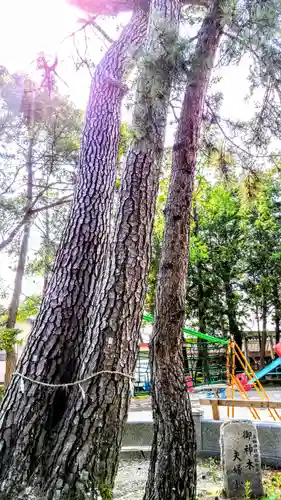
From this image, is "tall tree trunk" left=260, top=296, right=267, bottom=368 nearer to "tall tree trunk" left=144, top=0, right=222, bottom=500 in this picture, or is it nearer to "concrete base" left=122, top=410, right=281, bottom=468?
"concrete base" left=122, top=410, right=281, bottom=468

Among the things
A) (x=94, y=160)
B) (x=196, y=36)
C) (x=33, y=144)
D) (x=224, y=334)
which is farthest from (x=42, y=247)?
(x=224, y=334)

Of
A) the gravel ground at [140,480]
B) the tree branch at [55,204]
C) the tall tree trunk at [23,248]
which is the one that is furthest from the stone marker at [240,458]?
the tree branch at [55,204]

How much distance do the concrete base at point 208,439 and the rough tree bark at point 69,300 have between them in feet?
6.13

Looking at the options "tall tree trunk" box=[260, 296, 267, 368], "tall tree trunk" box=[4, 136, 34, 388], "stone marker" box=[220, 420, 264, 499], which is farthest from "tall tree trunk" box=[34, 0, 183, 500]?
"tall tree trunk" box=[260, 296, 267, 368]

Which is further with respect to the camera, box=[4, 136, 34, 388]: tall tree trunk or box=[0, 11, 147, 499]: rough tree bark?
box=[4, 136, 34, 388]: tall tree trunk

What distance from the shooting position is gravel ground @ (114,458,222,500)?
3.12m

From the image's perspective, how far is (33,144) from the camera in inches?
352

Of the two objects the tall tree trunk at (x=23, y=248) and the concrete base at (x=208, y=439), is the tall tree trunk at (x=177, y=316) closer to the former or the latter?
the concrete base at (x=208, y=439)

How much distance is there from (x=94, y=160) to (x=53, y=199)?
266 inches

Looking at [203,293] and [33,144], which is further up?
[33,144]

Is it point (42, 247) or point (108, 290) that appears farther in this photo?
point (42, 247)

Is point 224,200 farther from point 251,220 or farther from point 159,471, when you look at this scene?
point 159,471

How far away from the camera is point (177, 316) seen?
2.44 m

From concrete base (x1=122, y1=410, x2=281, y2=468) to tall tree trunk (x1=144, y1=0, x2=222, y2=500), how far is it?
167 centimetres
